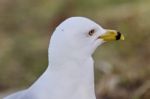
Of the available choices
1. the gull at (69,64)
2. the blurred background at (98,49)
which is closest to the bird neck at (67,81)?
the gull at (69,64)

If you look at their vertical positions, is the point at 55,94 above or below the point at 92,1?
above

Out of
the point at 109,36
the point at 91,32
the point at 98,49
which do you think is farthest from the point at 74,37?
the point at 98,49

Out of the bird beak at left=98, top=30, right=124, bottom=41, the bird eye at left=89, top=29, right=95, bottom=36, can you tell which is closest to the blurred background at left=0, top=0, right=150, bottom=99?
the bird beak at left=98, top=30, right=124, bottom=41

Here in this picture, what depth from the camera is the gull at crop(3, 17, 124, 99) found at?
3576 millimetres

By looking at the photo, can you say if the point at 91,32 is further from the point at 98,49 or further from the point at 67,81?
the point at 98,49

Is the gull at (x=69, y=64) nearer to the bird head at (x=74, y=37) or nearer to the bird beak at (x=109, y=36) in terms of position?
the bird head at (x=74, y=37)

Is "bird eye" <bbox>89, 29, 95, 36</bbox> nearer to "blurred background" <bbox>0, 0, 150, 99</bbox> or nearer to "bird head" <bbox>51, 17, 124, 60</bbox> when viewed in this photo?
"bird head" <bbox>51, 17, 124, 60</bbox>

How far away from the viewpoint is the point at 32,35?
6.00 meters

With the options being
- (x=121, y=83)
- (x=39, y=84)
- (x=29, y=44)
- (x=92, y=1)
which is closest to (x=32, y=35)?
(x=29, y=44)

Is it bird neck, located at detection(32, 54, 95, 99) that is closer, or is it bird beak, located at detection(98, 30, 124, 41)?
bird neck, located at detection(32, 54, 95, 99)

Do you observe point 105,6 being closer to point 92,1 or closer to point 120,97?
point 92,1

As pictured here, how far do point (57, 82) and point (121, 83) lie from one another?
1669mm

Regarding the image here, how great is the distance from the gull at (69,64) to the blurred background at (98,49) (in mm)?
1389

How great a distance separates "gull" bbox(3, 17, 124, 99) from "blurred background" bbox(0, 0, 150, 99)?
1.39m
